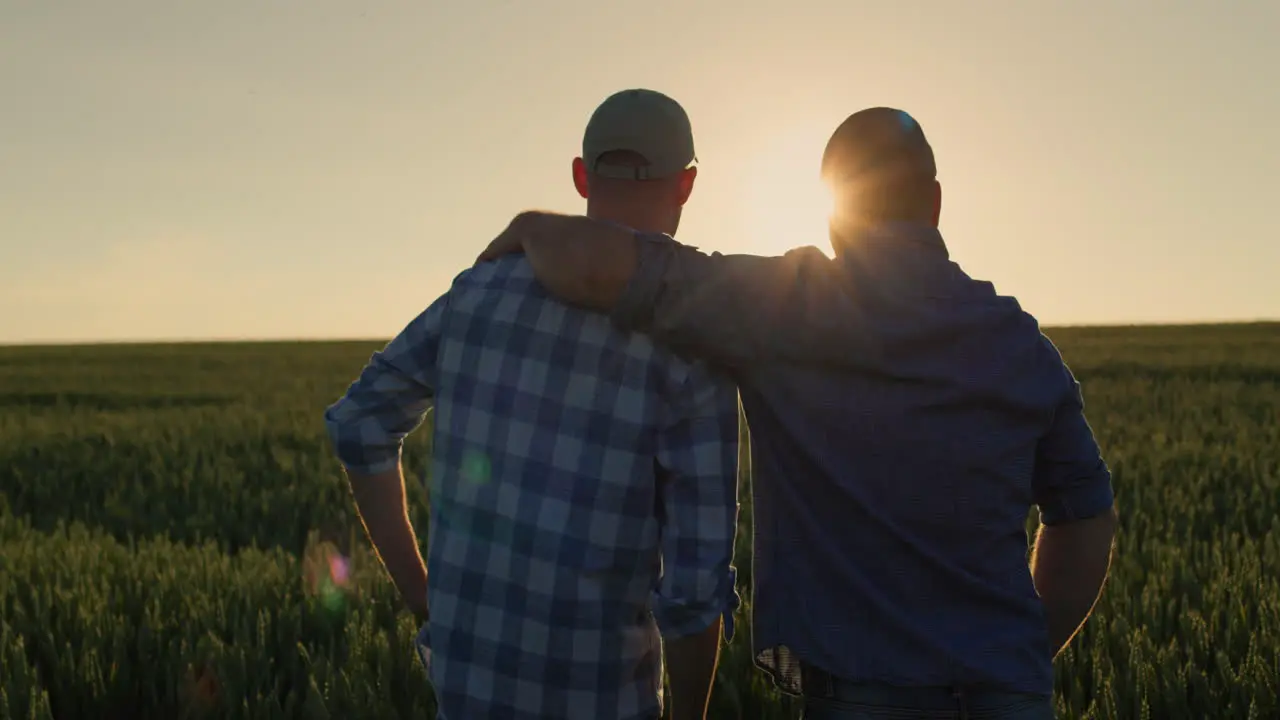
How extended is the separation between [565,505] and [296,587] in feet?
12.3

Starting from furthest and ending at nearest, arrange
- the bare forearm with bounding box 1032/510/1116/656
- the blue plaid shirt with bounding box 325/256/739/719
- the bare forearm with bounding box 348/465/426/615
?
the bare forearm with bounding box 348/465/426/615 < the bare forearm with bounding box 1032/510/1116/656 < the blue plaid shirt with bounding box 325/256/739/719

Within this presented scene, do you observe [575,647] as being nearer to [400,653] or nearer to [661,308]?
[661,308]

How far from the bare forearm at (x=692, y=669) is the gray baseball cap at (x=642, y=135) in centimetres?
82

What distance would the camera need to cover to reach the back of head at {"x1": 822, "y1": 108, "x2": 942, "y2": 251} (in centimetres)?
186

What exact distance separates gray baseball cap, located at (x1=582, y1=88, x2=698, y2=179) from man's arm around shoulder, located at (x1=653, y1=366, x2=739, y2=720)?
0.37 m

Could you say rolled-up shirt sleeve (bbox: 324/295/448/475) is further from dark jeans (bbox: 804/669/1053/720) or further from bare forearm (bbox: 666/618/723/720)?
dark jeans (bbox: 804/669/1053/720)

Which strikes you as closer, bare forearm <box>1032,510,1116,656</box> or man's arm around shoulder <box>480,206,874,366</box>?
man's arm around shoulder <box>480,206,874,366</box>

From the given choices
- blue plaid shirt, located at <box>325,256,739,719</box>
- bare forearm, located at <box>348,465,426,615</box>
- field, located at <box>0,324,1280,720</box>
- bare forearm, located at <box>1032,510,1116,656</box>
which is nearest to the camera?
blue plaid shirt, located at <box>325,256,739,719</box>

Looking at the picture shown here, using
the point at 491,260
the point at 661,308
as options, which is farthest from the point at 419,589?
the point at 661,308

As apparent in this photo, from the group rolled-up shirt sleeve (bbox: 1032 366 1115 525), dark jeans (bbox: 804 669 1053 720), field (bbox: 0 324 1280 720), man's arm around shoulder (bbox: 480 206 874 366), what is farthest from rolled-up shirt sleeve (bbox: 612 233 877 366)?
field (bbox: 0 324 1280 720)

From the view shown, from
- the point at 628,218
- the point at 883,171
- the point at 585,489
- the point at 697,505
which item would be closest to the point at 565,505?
the point at 585,489

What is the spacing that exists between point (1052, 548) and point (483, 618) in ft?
3.58

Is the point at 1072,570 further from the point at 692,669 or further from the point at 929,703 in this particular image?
the point at 692,669

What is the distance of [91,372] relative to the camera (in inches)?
1137
